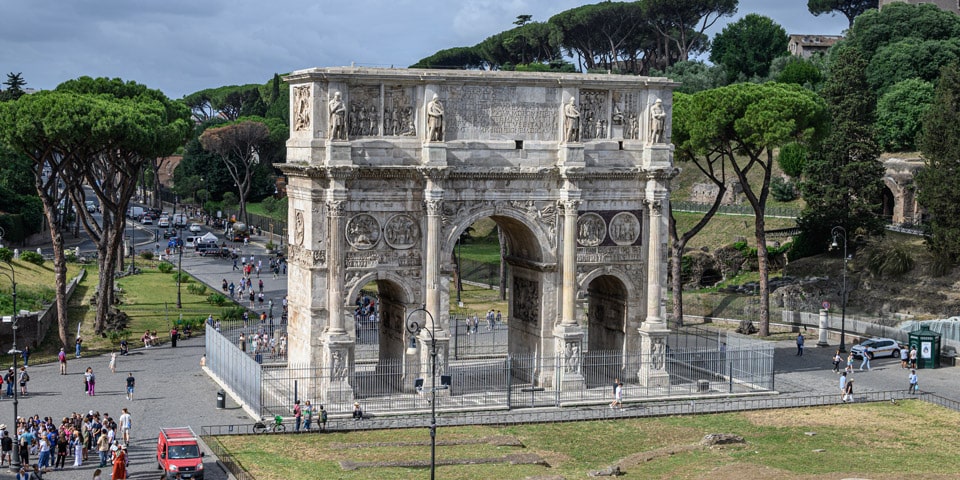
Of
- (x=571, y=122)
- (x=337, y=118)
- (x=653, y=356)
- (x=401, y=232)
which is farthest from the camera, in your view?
(x=653, y=356)

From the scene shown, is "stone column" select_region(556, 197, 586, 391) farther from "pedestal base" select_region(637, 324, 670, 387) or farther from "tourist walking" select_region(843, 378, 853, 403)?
"tourist walking" select_region(843, 378, 853, 403)

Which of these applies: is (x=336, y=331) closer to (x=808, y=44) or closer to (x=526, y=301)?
(x=526, y=301)

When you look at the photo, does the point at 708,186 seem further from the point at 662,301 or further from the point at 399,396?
the point at 399,396

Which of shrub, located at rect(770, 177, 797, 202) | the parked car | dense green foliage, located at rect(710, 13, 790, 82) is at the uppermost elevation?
dense green foliage, located at rect(710, 13, 790, 82)

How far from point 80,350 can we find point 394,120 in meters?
21.5

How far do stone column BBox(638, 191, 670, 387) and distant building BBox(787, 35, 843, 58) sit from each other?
9214 centimetres

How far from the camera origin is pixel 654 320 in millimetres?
52344

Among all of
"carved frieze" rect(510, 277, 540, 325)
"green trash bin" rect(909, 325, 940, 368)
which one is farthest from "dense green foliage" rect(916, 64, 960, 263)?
"carved frieze" rect(510, 277, 540, 325)

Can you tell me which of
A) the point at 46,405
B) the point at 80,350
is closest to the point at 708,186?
the point at 80,350

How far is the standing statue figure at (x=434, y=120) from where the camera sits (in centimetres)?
4828

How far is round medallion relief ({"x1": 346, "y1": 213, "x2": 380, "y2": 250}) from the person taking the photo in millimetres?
48469

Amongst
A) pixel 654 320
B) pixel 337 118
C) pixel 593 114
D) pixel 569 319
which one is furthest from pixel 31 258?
pixel 654 320

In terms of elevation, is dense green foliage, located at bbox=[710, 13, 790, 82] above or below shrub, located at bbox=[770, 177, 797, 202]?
above

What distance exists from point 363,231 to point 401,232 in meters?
1.53
